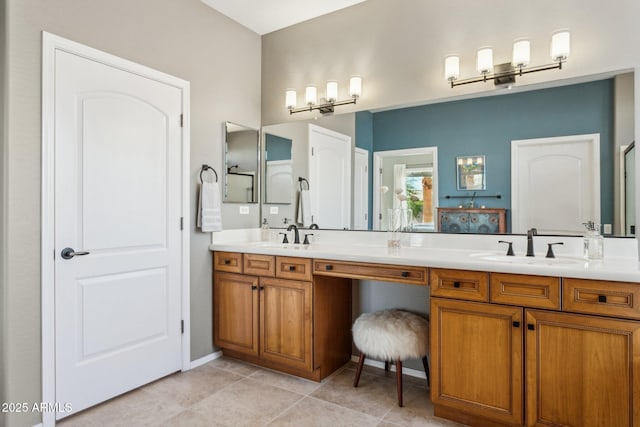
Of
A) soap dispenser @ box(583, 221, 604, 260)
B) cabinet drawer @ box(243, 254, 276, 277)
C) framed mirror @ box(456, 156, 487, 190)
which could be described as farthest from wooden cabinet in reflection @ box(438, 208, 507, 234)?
cabinet drawer @ box(243, 254, 276, 277)

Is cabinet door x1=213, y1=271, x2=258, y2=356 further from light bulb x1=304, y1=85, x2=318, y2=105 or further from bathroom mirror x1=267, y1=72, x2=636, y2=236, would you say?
light bulb x1=304, y1=85, x2=318, y2=105

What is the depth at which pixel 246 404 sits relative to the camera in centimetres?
233

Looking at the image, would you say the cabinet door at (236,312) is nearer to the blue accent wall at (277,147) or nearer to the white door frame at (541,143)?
the blue accent wall at (277,147)

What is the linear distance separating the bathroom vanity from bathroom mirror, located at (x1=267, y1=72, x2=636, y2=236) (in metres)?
0.39

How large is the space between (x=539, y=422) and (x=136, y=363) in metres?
2.34

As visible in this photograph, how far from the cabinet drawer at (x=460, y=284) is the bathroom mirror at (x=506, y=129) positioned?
2.09 ft

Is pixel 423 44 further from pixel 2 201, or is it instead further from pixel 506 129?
pixel 2 201

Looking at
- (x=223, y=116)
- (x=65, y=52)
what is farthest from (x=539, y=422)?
(x=65, y=52)

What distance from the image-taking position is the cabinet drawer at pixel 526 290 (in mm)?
1753

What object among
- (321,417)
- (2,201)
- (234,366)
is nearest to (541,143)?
(321,417)

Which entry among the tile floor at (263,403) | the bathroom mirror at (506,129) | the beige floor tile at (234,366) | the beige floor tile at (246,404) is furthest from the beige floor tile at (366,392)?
the bathroom mirror at (506,129)

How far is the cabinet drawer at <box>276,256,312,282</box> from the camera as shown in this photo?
8.30 ft

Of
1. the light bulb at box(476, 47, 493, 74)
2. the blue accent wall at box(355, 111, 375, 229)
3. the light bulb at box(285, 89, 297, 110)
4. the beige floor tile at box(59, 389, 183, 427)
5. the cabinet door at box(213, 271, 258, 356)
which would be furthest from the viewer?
the light bulb at box(285, 89, 297, 110)

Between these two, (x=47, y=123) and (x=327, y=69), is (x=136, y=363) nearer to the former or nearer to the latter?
(x=47, y=123)
